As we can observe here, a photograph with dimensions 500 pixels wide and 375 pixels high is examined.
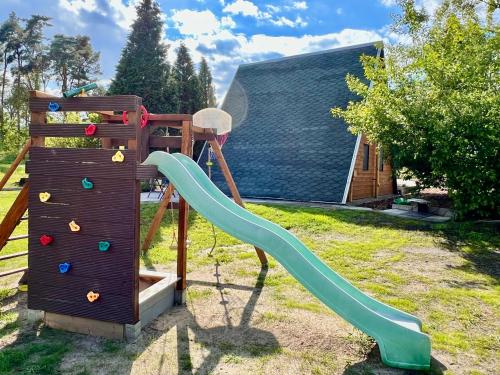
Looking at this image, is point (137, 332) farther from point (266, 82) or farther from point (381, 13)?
point (381, 13)

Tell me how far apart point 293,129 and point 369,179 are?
11.4ft

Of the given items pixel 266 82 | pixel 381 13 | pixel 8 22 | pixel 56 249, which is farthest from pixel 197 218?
pixel 8 22

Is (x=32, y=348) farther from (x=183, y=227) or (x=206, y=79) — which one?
(x=206, y=79)

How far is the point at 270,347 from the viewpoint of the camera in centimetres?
331

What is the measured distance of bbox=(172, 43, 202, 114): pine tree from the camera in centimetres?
2648

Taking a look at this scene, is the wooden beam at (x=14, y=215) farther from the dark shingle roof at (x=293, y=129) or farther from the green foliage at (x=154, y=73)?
the green foliage at (x=154, y=73)

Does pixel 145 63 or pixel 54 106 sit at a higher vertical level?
pixel 145 63

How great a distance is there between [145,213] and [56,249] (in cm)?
606

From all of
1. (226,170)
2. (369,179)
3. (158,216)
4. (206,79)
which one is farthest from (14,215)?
(206,79)

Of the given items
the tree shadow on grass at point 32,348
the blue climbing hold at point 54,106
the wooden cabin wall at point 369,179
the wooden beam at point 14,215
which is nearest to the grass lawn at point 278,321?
the tree shadow on grass at point 32,348

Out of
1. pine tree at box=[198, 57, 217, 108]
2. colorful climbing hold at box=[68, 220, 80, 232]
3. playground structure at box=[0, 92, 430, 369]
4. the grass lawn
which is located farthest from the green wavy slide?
pine tree at box=[198, 57, 217, 108]

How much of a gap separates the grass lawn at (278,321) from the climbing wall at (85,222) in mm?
393

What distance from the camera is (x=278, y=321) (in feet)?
12.7

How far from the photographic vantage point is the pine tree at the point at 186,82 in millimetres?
26484
